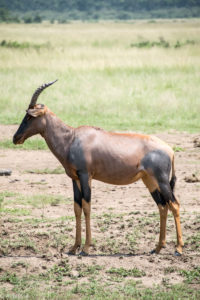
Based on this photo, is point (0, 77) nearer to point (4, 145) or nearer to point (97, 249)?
point (4, 145)

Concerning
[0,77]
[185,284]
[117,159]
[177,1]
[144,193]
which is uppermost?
[117,159]

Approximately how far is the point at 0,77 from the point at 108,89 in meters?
4.23

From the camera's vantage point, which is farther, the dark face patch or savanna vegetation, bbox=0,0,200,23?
savanna vegetation, bbox=0,0,200,23

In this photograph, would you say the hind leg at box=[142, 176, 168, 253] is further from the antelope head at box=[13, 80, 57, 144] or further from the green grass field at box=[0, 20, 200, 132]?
the green grass field at box=[0, 20, 200, 132]

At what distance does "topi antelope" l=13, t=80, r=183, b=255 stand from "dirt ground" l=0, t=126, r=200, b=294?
29 cm

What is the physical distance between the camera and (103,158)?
6.71 metres

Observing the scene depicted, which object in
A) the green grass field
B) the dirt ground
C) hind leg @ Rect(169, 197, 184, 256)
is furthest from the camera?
the green grass field

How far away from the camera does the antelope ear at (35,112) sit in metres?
6.76

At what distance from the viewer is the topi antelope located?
668cm

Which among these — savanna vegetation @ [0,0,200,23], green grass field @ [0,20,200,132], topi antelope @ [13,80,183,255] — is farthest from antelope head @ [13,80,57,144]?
savanna vegetation @ [0,0,200,23]

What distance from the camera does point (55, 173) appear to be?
10844 mm

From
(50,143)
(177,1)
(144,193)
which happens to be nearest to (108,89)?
(144,193)

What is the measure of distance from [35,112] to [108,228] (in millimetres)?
1874

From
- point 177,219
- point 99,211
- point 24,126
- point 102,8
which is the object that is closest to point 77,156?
point 24,126
